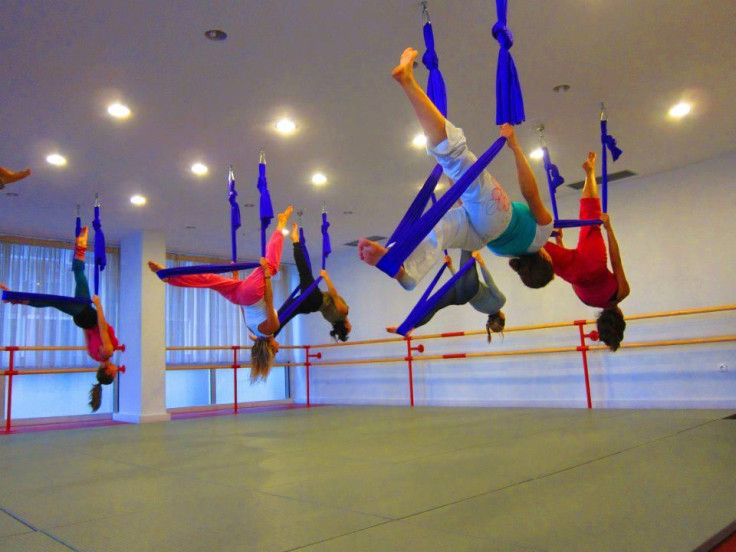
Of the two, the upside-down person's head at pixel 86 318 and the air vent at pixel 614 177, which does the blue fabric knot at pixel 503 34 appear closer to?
the air vent at pixel 614 177

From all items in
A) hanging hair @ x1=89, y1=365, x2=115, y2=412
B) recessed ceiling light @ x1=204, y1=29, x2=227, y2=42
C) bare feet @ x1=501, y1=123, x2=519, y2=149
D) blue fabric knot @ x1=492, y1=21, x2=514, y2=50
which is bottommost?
hanging hair @ x1=89, y1=365, x2=115, y2=412

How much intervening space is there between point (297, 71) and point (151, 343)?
5022 millimetres

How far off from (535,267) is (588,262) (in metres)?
0.49

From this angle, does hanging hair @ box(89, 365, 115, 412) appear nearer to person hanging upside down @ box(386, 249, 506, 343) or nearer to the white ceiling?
the white ceiling

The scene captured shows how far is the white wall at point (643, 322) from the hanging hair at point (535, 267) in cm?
372

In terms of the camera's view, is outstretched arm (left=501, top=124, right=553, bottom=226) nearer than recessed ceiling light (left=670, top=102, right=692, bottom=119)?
Yes

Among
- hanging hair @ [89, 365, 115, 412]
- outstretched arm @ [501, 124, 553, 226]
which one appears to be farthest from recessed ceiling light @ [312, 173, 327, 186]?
outstretched arm @ [501, 124, 553, 226]

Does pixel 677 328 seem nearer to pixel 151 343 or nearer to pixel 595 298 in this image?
pixel 595 298

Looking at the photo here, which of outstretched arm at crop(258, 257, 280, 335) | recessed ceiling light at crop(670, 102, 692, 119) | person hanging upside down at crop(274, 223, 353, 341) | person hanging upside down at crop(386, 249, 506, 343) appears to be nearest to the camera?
person hanging upside down at crop(386, 249, 506, 343)

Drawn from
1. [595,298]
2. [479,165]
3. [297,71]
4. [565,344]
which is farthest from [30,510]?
[565,344]

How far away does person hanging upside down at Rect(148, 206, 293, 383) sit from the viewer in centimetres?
429

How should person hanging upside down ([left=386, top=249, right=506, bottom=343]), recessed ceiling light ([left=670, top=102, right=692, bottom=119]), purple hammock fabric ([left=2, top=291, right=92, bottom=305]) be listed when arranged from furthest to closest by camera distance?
recessed ceiling light ([left=670, top=102, right=692, bottom=119]) < purple hammock fabric ([left=2, top=291, right=92, bottom=305]) < person hanging upside down ([left=386, top=249, right=506, bottom=343])

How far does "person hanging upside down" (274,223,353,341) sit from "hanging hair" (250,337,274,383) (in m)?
0.26

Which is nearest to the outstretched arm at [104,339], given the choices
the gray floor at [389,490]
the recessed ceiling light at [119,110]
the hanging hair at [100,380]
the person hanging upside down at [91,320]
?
the person hanging upside down at [91,320]
